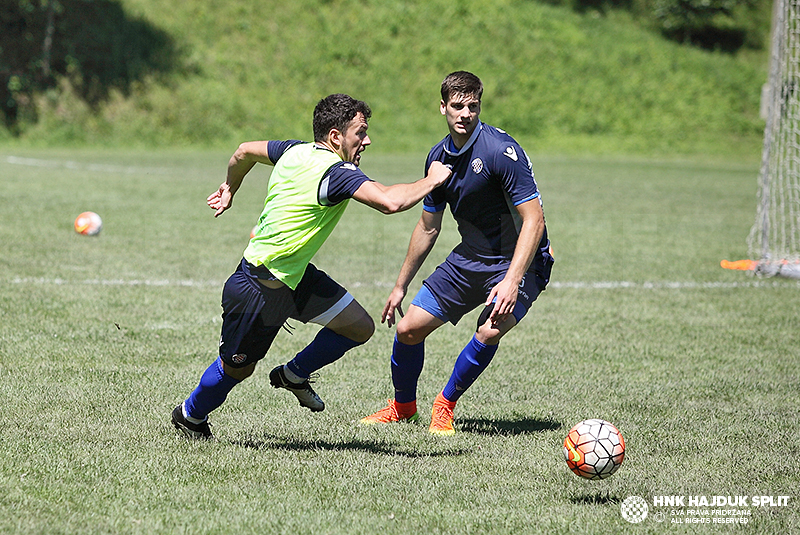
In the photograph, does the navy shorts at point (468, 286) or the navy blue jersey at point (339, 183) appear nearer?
the navy blue jersey at point (339, 183)

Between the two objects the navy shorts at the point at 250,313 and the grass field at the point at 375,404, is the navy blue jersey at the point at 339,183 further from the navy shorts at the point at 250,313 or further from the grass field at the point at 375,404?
the grass field at the point at 375,404

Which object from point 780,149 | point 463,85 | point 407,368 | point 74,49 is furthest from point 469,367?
point 74,49

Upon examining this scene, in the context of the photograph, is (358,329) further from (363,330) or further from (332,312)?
(332,312)

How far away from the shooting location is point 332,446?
4.86m

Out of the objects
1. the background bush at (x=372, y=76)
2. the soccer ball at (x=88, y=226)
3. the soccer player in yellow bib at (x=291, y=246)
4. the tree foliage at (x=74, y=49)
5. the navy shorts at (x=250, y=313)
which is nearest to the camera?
the soccer player in yellow bib at (x=291, y=246)

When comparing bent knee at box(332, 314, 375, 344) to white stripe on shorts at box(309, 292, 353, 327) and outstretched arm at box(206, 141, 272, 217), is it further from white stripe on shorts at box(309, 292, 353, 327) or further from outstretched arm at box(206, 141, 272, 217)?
outstretched arm at box(206, 141, 272, 217)

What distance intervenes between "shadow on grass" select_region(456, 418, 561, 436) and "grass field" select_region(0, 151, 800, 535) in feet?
0.08

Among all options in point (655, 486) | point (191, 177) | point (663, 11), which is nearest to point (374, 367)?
point (655, 486)

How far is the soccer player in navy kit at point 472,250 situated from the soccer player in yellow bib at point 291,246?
0.60 metres

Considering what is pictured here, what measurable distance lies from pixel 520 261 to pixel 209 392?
178 cm

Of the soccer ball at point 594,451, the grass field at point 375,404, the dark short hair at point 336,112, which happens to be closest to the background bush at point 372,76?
the grass field at point 375,404

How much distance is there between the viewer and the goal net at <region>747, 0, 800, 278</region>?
11445mm

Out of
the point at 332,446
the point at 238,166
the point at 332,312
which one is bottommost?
the point at 332,446

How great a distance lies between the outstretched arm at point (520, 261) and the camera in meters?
4.69
